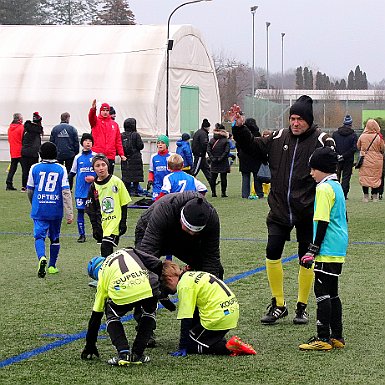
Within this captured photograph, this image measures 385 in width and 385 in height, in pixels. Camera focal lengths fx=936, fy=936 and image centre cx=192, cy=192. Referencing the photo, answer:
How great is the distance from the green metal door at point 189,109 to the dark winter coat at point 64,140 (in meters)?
24.2

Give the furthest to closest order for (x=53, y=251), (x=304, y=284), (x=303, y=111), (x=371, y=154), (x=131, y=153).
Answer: (x=131, y=153) < (x=371, y=154) < (x=53, y=251) < (x=304, y=284) < (x=303, y=111)

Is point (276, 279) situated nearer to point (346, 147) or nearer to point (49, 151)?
point (49, 151)

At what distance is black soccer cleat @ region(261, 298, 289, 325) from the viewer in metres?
8.30

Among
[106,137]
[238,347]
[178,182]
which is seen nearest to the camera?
[238,347]

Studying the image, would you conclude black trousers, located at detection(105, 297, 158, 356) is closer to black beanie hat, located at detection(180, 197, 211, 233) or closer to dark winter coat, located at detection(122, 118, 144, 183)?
black beanie hat, located at detection(180, 197, 211, 233)

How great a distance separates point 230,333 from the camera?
782cm

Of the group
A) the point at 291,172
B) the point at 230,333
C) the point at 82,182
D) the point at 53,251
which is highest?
the point at 291,172

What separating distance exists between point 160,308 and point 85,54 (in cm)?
3734

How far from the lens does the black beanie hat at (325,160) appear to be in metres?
7.40

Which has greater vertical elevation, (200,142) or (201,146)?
(200,142)

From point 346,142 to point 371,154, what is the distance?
780mm

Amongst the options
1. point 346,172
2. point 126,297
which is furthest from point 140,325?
point 346,172

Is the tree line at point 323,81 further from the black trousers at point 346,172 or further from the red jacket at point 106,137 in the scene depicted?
the red jacket at point 106,137

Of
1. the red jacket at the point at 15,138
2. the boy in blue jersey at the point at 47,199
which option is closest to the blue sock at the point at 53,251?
the boy in blue jersey at the point at 47,199
